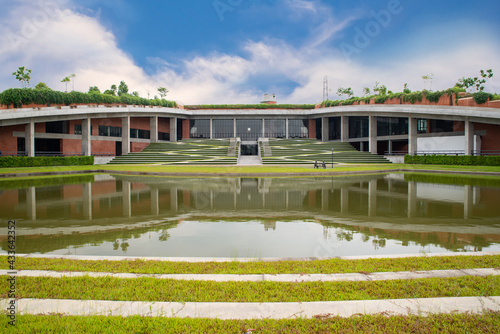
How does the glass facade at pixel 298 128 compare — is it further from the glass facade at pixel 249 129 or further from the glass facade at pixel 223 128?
the glass facade at pixel 223 128

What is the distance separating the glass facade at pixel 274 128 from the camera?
58.2m

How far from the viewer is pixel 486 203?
11.2 metres

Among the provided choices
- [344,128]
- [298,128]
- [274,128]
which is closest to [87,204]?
[344,128]

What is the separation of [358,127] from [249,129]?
1877 centimetres

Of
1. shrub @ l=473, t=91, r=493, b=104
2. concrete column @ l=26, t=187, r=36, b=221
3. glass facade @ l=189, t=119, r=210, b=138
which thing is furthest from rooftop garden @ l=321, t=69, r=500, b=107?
concrete column @ l=26, t=187, r=36, b=221

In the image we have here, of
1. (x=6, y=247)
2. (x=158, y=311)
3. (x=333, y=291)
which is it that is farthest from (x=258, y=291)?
(x=6, y=247)

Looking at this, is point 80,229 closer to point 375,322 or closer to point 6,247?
point 6,247

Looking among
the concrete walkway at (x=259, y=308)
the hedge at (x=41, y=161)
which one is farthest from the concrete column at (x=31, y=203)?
the hedge at (x=41, y=161)

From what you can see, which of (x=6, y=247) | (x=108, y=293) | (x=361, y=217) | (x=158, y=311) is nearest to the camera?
(x=158, y=311)

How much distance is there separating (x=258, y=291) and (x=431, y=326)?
1.82 m

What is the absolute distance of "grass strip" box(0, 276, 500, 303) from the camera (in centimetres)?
372

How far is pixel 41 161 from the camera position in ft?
102

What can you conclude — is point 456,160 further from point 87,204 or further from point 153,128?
point 153,128

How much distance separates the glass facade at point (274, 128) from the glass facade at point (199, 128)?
10591 millimetres
